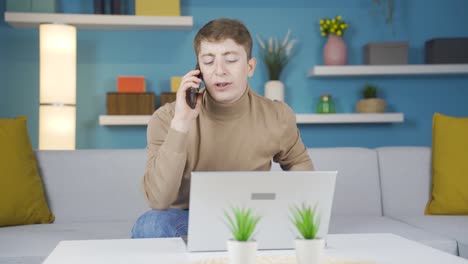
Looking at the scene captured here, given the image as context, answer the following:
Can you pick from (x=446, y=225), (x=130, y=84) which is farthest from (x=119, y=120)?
(x=446, y=225)

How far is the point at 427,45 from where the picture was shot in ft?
13.6

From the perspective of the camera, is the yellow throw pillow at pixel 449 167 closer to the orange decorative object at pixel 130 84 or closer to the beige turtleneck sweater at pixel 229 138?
the beige turtleneck sweater at pixel 229 138

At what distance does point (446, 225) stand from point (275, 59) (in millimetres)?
1882

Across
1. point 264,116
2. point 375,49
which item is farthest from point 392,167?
point 375,49

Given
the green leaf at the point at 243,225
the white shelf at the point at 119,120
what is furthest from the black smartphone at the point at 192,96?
the white shelf at the point at 119,120

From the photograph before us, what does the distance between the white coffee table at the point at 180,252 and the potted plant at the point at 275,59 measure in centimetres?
249

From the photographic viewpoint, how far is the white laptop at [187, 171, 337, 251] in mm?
1242

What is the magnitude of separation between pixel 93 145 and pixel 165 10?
39.2 inches

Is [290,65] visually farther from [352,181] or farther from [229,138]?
[229,138]

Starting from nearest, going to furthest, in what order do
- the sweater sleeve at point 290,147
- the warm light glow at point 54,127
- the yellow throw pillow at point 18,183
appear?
1. the sweater sleeve at point 290,147
2. the yellow throw pillow at point 18,183
3. the warm light glow at point 54,127

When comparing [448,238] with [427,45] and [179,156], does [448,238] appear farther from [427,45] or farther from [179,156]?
[427,45]

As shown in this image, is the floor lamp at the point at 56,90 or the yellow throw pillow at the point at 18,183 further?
the floor lamp at the point at 56,90

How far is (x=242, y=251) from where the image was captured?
1.03 meters

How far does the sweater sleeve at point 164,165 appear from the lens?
164 cm
